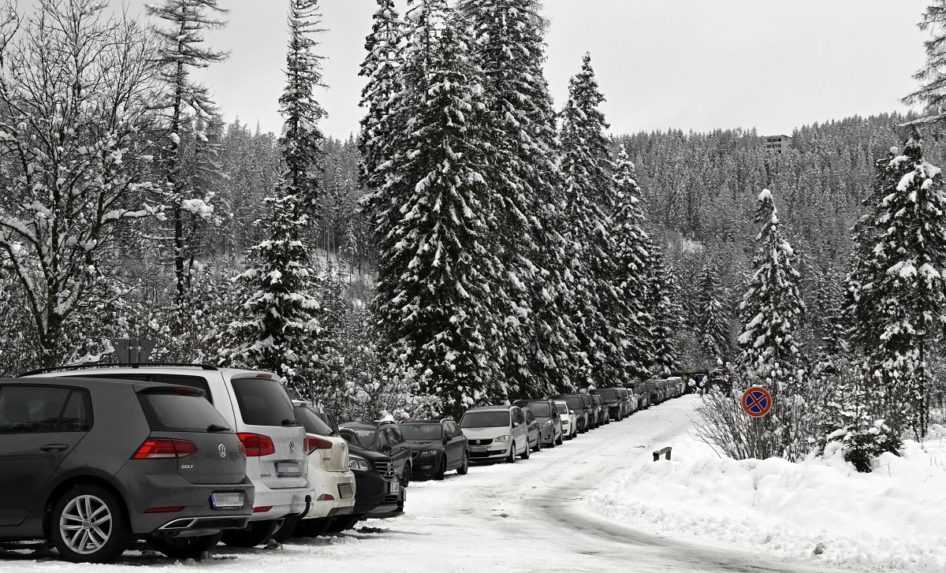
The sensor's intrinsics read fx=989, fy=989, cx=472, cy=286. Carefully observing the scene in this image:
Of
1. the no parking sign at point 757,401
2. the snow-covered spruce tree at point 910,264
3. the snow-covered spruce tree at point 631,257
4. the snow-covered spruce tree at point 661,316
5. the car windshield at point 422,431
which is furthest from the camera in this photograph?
the snow-covered spruce tree at point 661,316

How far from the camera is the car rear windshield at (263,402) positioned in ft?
34.2

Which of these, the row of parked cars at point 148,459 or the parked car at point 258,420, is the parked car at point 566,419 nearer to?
the parked car at point 258,420

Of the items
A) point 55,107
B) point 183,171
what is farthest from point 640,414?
point 55,107

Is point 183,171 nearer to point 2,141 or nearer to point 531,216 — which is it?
point 531,216

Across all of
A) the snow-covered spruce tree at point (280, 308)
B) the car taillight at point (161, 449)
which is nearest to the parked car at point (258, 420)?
the car taillight at point (161, 449)

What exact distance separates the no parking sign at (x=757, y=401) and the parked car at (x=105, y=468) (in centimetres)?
1159

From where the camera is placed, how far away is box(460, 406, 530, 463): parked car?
30594 millimetres

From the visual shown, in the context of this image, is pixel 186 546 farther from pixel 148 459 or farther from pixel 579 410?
Result: pixel 579 410

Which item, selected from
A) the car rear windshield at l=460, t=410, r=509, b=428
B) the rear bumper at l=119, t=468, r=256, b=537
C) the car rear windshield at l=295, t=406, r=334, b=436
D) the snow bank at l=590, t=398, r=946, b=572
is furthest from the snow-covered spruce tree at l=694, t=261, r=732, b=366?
the rear bumper at l=119, t=468, r=256, b=537

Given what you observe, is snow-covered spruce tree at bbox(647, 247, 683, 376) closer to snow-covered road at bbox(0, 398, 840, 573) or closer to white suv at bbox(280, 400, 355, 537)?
snow-covered road at bbox(0, 398, 840, 573)

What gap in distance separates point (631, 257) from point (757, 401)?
164 feet

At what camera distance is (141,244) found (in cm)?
2411

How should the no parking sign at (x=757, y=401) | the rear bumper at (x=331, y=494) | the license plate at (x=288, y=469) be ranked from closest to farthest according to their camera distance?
1. the license plate at (x=288, y=469)
2. the rear bumper at (x=331, y=494)
3. the no parking sign at (x=757, y=401)

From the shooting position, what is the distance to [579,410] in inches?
1778
